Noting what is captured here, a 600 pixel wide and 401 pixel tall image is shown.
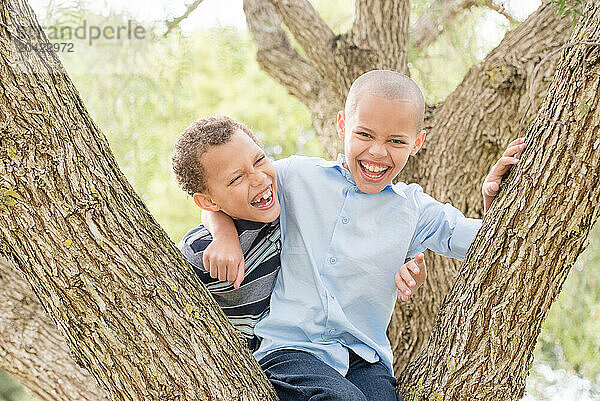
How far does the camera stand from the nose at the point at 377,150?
5.74 feet

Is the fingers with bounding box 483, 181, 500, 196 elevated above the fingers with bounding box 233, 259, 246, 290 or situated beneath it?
situated beneath

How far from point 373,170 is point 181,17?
217 cm

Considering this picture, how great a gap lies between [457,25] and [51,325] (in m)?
2.96

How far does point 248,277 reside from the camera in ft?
5.94

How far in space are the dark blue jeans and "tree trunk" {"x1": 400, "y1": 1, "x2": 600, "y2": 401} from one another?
11 centimetres

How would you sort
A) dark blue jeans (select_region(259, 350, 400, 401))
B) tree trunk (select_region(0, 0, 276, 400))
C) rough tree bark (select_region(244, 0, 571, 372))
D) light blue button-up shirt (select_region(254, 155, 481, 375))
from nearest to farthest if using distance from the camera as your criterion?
tree trunk (select_region(0, 0, 276, 400)), dark blue jeans (select_region(259, 350, 400, 401)), light blue button-up shirt (select_region(254, 155, 481, 375)), rough tree bark (select_region(244, 0, 571, 372))

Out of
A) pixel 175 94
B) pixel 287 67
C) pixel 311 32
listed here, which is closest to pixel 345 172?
pixel 311 32

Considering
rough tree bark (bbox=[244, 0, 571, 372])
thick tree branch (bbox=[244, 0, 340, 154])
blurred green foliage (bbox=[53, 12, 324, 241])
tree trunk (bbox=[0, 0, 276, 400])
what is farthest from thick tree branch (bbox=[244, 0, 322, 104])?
tree trunk (bbox=[0, 0, 276, 400])

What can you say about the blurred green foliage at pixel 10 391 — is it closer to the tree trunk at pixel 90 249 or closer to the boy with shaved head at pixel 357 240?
the boy with shaved head at pixel 357 240

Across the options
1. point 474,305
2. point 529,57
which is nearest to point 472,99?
point 529,57

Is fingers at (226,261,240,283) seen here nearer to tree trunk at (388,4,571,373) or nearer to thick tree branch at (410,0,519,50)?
tree trunk at (388,4,571,373)

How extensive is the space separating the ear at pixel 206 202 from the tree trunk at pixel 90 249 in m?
0.36

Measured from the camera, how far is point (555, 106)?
4.78 feet

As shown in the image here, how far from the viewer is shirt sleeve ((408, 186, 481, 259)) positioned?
1787 mm
